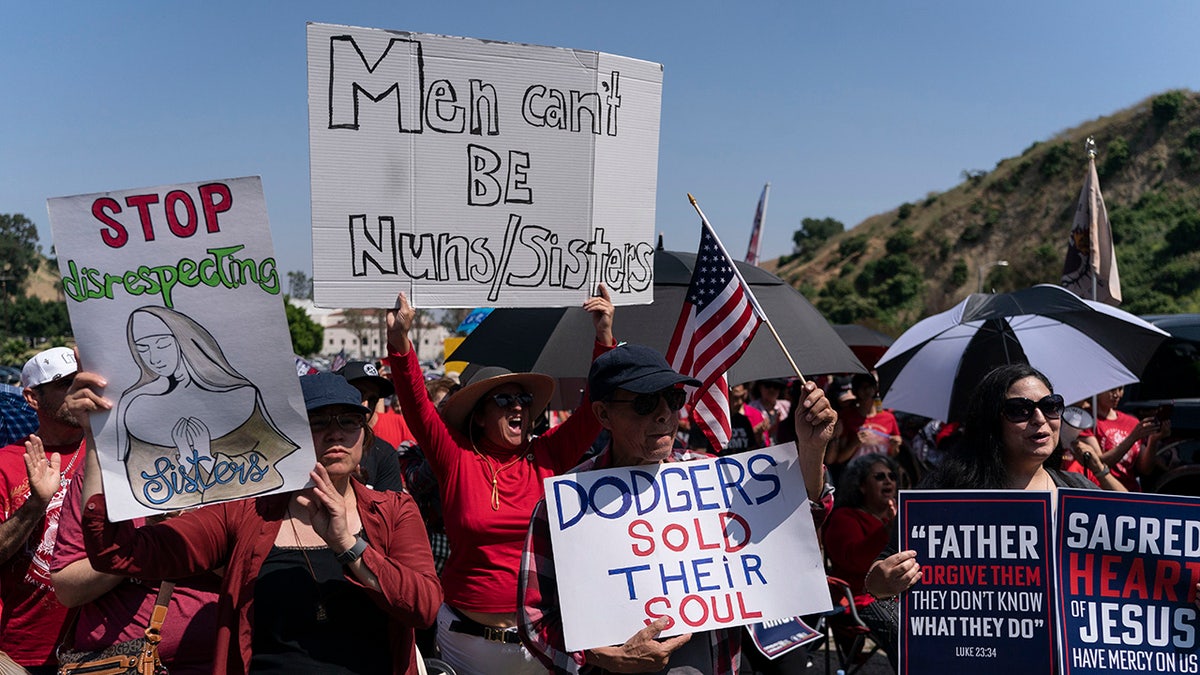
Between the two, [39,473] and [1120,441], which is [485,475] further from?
[1120,441]

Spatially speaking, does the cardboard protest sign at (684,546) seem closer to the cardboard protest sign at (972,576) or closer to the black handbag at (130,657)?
the cardboard protest sign at (972,576)

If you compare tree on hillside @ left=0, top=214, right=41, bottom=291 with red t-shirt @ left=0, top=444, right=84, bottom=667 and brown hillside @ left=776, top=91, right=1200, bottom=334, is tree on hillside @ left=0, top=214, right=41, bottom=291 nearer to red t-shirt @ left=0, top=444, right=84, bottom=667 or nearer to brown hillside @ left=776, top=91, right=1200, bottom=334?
brown hillside @ left=776, top=91, right=1200, bottom=334

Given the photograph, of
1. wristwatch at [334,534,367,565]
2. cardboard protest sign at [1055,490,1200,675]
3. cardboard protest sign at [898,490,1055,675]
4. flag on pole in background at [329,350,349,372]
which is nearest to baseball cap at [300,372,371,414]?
wristwatch at [334,534,367,565]

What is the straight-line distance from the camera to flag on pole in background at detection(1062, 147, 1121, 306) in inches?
312

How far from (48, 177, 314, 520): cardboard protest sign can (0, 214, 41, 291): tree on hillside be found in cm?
9462

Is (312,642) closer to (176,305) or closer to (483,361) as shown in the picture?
(176,305)

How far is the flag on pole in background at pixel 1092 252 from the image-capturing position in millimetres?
7918

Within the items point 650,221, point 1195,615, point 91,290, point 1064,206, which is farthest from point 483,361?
point 1064,206

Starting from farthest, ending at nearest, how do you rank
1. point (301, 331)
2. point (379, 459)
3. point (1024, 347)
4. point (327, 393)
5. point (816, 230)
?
point (816, 230) → point (301, 331) → point (1024, 347) → point (379, 459) → point (327, 393)

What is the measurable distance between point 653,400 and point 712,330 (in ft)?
5.22

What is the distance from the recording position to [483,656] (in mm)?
3730

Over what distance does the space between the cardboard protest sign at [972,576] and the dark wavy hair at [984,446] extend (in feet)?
0.64

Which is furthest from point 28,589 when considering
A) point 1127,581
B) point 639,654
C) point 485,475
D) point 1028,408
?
point 1127,581

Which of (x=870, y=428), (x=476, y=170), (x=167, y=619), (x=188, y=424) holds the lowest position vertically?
(x=870, y=428)
